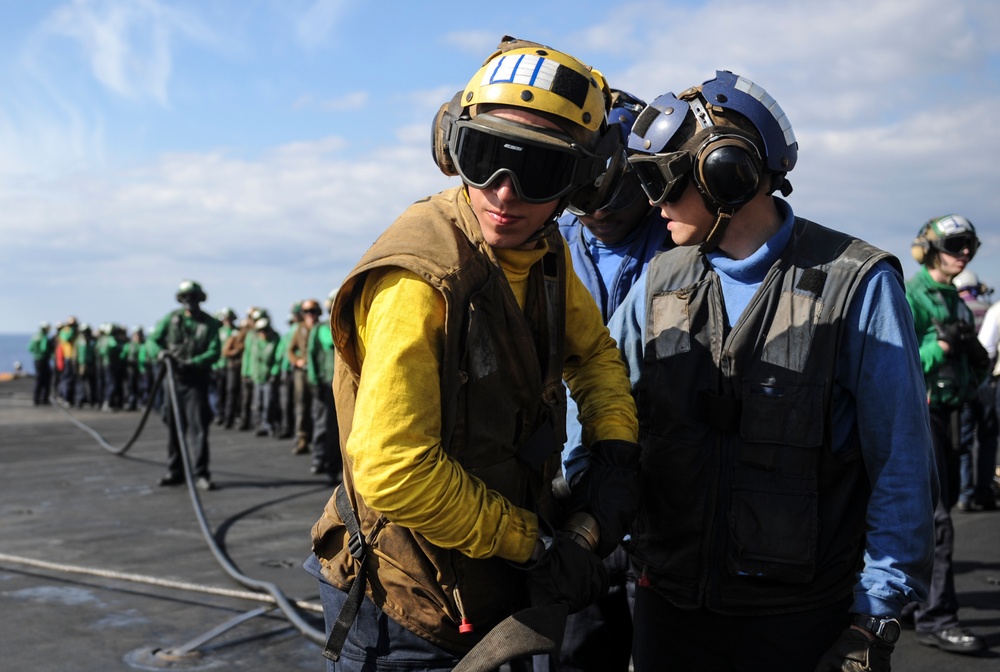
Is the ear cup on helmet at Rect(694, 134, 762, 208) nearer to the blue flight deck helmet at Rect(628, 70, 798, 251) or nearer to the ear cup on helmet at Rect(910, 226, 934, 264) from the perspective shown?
the blue flight deck helmet at Rect(628, 70, 798, 251)

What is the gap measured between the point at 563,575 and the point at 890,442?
2.84 feet

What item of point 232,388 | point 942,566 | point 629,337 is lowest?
point 942,566

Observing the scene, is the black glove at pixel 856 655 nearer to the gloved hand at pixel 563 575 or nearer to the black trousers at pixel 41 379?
the gloved hand at pixel 563 575

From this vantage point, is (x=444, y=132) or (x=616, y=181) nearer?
(x=444, y=132)

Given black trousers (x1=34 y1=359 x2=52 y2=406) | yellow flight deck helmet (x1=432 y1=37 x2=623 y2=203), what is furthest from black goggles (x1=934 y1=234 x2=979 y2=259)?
black trousers (x1=34 y1=359 x2=52 y2=406)

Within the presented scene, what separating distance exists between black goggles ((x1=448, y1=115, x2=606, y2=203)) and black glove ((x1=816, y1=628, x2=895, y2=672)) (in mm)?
1206

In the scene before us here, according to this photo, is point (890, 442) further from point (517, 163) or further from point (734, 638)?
point (517, 163)

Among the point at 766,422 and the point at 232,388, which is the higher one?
the point at 232,388

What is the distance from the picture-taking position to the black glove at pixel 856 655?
201cm

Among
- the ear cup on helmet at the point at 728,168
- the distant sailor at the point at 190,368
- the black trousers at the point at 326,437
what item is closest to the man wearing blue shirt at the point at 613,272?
the ear cup on helmet at the point at 728,168

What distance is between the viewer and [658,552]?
247cm

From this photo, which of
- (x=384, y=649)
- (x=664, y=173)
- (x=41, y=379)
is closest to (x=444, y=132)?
(x=664, y=173)

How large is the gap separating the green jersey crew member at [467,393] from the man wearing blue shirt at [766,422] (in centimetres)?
35

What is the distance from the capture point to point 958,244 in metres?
5.61
